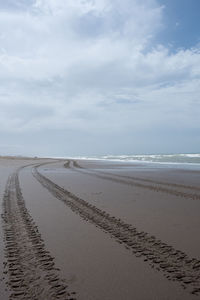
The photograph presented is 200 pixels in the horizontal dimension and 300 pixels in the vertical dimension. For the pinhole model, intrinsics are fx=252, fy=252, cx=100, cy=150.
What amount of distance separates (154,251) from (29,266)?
1.83 meters

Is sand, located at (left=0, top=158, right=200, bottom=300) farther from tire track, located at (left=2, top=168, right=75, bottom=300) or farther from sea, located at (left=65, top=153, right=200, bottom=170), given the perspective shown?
sea, located at (left=65, top=153, right=200, bottom=170)

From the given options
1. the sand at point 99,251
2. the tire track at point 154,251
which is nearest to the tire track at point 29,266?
the sand at point 99,251

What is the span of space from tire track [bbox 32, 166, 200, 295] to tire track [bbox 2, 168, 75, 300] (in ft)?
4.15

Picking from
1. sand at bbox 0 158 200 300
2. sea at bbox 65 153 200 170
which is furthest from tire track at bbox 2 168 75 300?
sea at bbox 65 153 200 170

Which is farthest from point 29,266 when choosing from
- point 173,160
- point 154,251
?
point 173,160

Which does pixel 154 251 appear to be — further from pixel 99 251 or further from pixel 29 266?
pixel 29 266

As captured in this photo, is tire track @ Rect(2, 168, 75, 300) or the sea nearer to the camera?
tire track @ Rect(2, 168, 75, 300)

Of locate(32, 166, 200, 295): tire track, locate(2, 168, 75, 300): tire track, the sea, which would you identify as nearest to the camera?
locate(2, 168, 75, 300): tire track

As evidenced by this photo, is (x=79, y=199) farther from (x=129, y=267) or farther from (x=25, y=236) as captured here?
(x=129, y=267)

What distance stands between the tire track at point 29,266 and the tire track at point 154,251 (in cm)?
126

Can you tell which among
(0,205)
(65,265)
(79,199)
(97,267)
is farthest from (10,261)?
(79,199)

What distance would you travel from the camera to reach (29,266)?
3352mm

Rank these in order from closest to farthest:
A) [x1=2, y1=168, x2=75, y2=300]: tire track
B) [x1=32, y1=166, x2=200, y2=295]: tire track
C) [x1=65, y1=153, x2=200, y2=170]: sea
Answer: [x1=2, y1=168, x2=75, y2=300]: tire track
[x1=32, y1=166, x2=200, y2=295]: tire track
[x1=65, y1=153, x2=200, y2=170]: sea

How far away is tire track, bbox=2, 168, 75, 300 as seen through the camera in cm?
272
